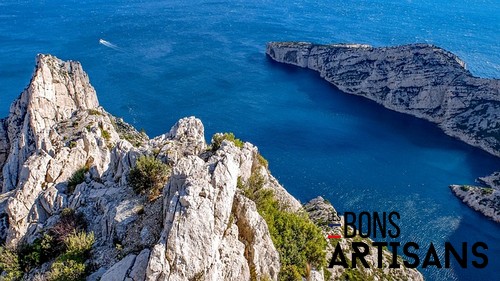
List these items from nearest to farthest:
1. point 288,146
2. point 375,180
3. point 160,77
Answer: point 375,180 < point 288,146 < point 160,77

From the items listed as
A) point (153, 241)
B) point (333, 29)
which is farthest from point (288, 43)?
point (153, 241)

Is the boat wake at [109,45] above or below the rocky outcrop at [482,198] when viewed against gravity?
above

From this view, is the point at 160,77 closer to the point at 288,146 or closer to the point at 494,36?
the point at 288,146

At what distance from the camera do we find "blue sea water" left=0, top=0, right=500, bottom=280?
83812mm

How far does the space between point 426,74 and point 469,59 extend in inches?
1344

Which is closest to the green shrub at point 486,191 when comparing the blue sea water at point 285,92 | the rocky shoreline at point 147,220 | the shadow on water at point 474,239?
the shadow on water at point 474,239

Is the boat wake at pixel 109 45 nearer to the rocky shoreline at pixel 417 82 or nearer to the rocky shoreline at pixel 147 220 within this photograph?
the rocky shoreline at pixel 417 82

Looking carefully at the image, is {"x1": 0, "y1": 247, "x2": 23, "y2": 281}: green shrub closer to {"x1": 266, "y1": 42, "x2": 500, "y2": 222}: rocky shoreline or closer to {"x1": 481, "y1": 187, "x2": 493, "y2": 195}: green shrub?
{"x1": 481, "y1": 187, "x2": 493, "y2": 195}: green shrub

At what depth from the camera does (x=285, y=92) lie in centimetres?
13312

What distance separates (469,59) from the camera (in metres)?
153

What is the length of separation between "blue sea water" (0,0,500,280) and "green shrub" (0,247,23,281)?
57848 mm

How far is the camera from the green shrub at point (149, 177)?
1018 inches

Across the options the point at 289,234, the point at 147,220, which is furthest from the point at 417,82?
the point at 147,220

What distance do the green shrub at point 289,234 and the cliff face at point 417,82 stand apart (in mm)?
91511
